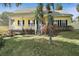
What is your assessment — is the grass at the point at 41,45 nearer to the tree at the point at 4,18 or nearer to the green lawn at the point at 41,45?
the green lawn at the point at 41,45

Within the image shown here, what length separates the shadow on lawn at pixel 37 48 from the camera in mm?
3242

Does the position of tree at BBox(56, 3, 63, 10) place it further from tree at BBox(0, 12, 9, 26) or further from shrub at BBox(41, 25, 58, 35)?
tree at BBox(0, 12, 9, 26)

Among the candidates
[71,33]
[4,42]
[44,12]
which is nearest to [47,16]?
[44,12]

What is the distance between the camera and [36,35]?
3.30 metres

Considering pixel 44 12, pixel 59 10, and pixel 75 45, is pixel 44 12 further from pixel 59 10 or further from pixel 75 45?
pixel 75 45

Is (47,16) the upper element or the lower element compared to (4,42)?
upper

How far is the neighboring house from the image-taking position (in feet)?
10.7

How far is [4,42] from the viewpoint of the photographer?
3.30 metres

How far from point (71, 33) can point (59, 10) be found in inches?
9.8

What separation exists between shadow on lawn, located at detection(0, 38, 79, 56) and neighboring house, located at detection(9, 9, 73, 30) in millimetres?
154

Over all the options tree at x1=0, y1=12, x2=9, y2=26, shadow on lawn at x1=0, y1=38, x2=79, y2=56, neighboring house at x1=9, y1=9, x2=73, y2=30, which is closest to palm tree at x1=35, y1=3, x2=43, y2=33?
neighboring house at x1=9, y1=9, x2=73, y2=30

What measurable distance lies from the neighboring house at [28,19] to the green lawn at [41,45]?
0.10 metres

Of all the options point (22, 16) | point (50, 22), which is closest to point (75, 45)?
point (50, 22)

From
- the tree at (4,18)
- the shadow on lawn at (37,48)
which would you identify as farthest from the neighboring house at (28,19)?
the shadow on lawn at (37,48)
